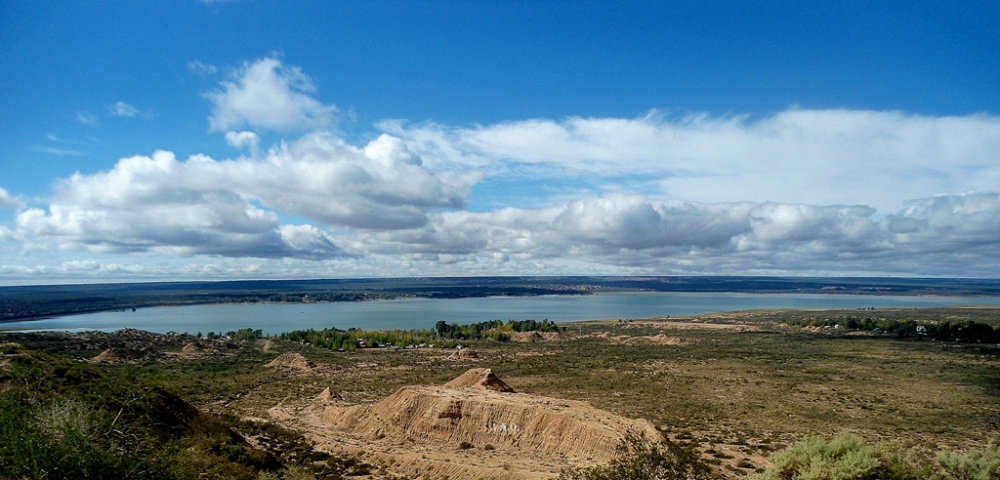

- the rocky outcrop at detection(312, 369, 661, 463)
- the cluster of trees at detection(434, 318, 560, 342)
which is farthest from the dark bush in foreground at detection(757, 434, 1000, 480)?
the cluster of trees at detection(434, 318, 560, 342)

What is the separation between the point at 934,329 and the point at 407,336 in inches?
3781

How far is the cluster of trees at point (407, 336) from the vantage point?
3743 inches

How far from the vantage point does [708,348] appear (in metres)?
82.7

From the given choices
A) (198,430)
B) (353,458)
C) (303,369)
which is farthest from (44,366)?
(303,369)

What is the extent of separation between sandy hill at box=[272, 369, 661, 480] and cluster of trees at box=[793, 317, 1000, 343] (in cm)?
8969

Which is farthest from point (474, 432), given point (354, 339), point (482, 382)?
point (354, 339)

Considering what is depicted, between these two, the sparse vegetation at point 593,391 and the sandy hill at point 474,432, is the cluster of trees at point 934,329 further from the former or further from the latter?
the sandy hill at point 474,432

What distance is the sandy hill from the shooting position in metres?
24.4

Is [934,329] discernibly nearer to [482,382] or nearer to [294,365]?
[482,382]

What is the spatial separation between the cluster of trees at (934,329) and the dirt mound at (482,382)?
287 feet

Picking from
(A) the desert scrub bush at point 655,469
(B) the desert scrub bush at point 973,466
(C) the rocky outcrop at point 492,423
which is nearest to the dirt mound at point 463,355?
(C) the rocky outcrop at point 492,423

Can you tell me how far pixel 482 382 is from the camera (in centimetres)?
3725

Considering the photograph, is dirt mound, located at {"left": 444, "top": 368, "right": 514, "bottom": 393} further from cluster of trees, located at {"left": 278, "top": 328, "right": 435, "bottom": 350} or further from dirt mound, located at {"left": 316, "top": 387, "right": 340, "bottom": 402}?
cluster of trees, located at {"left": 278, "top": 328, "right": 435, "bottom": 350}

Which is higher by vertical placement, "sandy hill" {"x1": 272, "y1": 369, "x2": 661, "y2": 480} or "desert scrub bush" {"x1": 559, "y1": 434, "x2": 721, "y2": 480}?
"desert scrub bush" {"x1": 559, "y1": 434, "x2": 721, "y2": 480}
